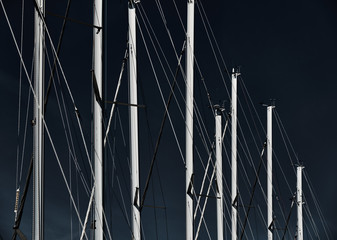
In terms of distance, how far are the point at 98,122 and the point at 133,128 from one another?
3905mm

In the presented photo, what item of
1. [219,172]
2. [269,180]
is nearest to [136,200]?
[219,172]

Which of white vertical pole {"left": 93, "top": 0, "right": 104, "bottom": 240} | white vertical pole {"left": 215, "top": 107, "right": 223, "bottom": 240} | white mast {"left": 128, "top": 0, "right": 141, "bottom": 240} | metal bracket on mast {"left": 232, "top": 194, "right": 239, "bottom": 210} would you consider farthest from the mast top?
white vertical pole {"left": 93, "top": 0, "right": 104, "bottom": 240}

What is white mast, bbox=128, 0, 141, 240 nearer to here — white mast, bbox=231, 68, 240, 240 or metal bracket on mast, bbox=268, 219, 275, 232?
white mast, bbox=231, 68, 240, 240

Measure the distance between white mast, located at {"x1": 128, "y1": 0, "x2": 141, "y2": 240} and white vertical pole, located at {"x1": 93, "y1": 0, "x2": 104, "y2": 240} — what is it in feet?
10.9

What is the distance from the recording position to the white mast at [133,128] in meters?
18.1

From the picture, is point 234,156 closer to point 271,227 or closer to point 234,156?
point 234,156

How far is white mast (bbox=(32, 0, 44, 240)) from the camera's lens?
452 inches

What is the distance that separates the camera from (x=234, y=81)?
28891 millimetres

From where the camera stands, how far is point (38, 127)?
12.1m

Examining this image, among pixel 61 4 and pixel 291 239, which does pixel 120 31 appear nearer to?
pixel 61 4

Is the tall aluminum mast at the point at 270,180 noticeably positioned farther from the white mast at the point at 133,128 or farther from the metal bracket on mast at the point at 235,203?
the white mast at the point at 133,128

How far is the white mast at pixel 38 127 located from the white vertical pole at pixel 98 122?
2696mm

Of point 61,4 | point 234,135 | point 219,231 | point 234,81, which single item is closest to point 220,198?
point 219,231

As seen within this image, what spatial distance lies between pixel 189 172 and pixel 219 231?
6086 millimetres
